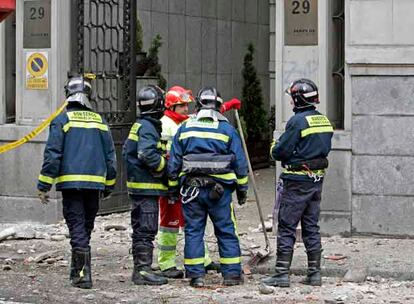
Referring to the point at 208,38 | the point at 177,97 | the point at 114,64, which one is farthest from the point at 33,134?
the point at 208,38

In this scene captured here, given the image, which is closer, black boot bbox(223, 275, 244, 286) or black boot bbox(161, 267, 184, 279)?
black boot bbox(223, 275, 244, 286)

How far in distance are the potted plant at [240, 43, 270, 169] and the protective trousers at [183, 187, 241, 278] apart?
9.52m

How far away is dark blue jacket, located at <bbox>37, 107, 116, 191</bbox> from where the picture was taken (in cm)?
922

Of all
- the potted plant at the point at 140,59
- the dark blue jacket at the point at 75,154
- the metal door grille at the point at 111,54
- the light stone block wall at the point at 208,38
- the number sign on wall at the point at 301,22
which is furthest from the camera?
the light stone block wall at the point at 208,38

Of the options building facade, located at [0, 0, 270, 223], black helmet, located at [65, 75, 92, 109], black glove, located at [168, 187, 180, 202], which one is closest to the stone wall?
black glove, located at [168, 187, 180, 202]

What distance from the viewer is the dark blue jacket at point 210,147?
9266mm

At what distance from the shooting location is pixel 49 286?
376 inches

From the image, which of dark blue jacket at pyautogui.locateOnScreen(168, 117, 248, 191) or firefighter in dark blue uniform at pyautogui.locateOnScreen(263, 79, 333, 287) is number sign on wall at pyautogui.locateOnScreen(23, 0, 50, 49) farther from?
firefighter in dark blue uniform at pyautogui.locateOnScreen(263, 79, 333, 287)

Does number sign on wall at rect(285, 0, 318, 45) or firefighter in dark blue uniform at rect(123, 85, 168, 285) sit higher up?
number sign on wall at rect(285, 0, 318, 45)

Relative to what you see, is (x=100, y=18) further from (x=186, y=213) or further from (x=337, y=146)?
(x=186, y=213)

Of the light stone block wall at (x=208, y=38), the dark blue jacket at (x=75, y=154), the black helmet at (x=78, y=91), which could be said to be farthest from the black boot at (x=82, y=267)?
the light stone block wall at (x=208, y=38)

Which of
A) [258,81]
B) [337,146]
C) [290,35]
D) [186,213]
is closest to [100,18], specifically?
[290,35]

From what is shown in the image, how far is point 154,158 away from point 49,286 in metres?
1.56

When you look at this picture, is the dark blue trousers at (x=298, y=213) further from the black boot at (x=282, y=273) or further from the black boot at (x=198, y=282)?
the black boot at (x=198, y=282)
